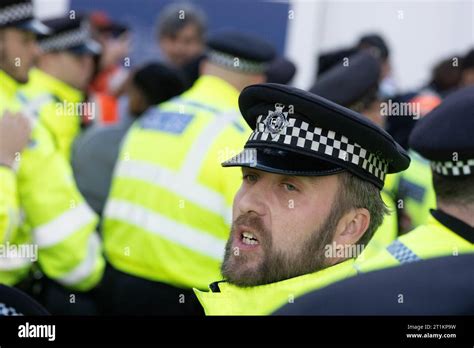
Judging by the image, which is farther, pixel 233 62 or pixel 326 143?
pixel 233 62

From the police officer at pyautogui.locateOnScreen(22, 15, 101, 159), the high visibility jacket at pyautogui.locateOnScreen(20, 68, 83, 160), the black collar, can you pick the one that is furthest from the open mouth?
the police officer at pyautogui.locateOnScreen(22, 15, 101, 159)

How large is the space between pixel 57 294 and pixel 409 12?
8.81 feet

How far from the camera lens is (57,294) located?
9.88 feet

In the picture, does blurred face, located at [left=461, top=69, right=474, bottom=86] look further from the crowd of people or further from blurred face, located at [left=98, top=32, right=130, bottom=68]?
blurred face, located at [left=98, top=32, right=130, bottom=68]

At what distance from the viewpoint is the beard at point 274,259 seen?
1529 millimetres

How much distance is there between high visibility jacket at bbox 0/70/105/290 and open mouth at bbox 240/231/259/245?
3.45ft

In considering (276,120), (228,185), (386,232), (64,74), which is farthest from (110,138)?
(276,120)

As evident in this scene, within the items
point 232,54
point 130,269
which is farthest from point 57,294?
point 232,54

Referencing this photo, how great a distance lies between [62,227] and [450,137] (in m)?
1.23

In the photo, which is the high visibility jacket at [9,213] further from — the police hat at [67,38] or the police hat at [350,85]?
the police hat at [67,38]

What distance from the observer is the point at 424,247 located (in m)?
2.02

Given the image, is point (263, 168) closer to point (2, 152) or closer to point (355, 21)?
point (2, 152)

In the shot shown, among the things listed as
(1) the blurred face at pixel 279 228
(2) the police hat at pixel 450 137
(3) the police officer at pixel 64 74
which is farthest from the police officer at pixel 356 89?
(1) the blurred face at pixel 279 228

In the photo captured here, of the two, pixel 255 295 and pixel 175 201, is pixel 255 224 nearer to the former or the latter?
pixel 255 295
